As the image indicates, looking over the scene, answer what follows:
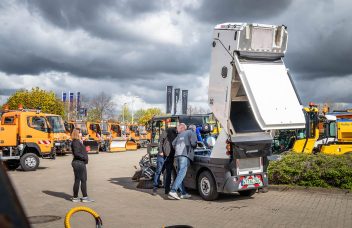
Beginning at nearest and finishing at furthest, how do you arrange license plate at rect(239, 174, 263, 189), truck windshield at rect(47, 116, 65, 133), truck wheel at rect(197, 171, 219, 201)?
license plate at rect(239, 174, 263, 189) → truck wheel at rect(197, 171, 219, 201) → truck windshield at rect(47, 116, 65, 133)

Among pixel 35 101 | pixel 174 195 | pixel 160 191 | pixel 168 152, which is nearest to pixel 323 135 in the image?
pixel 160 191

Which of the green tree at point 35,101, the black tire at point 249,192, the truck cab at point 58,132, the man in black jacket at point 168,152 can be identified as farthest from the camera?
the green tree at point 35,101

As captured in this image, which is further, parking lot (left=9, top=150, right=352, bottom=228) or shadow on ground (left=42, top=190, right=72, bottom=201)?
shadow on ground (left=42, top=190, right=72, bottom=201)

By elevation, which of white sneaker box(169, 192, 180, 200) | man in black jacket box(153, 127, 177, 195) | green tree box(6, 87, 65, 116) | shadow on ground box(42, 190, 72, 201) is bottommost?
shadow on ground box(42, 190, 72, 201)

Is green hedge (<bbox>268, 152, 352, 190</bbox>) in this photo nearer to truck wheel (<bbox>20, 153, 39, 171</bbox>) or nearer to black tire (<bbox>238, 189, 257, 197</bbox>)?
black tire (<bbox>238, 189, 257, 197</bbox>)

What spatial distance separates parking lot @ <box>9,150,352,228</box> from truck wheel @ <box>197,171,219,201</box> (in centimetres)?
17

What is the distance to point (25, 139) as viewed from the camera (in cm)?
1866

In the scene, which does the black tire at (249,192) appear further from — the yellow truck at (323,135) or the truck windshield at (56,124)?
the truck windshield at (56,124)

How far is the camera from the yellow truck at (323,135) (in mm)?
17250

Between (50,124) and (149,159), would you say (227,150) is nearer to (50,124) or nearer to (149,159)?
(149,159)

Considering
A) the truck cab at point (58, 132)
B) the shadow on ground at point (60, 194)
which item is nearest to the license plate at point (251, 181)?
the shadow on ground at point (60, 194)

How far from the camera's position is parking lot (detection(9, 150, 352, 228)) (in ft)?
25.8

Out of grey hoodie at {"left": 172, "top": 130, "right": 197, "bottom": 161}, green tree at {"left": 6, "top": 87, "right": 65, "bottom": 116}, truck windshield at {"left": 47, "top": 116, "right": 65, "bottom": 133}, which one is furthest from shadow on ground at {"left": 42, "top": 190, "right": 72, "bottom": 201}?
green tree at {"left": 6, "top": 87, "right": 65, "bottom": 116}

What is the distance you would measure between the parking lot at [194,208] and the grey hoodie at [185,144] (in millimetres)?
1234
